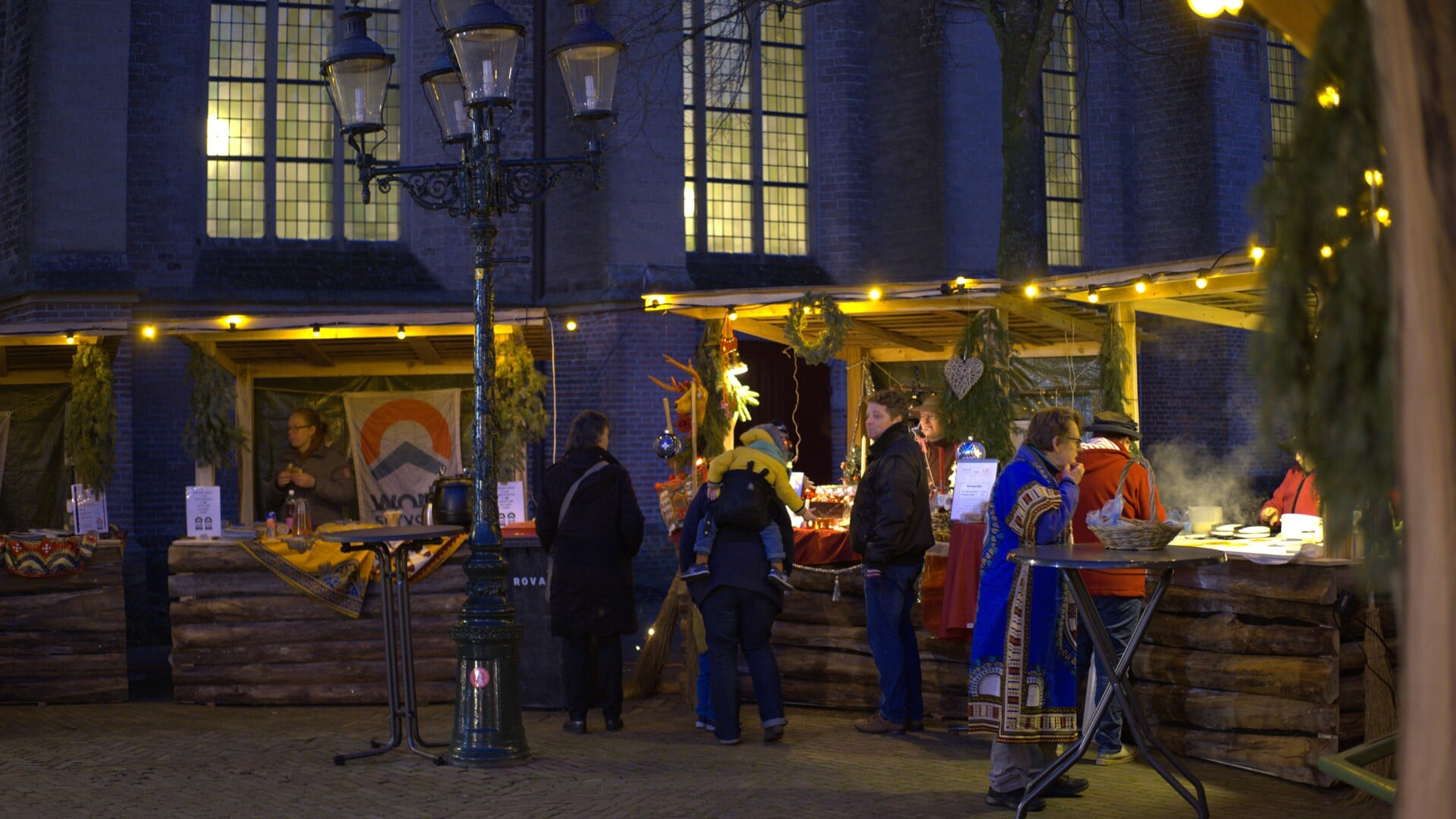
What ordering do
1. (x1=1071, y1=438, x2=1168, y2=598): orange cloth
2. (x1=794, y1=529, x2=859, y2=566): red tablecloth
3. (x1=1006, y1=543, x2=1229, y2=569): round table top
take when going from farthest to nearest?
(x1=794, y1=529, x2=859, y2=566): red tablecloth → (x1=1071, y1=438, x2=1168, y2=598): orange cloth → (x1=1006, y1=543, x2=1229, y2=569): round table top

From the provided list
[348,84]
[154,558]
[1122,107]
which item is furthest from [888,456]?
[1122,107]

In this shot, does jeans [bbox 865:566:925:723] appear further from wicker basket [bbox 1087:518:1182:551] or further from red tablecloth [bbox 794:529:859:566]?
wicker basket [bbox 1087:518:1182:551]

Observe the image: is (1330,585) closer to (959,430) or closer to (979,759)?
(979,759)

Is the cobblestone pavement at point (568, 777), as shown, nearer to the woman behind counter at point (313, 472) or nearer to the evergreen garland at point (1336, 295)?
the woman behind counter at point (313, 472)

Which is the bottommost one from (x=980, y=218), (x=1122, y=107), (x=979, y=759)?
(x=979, y=759)

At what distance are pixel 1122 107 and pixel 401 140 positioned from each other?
34.3ft

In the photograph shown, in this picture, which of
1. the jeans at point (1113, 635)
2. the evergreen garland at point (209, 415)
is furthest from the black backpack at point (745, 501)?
the evergreen garland at point (209, 415)

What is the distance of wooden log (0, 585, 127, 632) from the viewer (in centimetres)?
994

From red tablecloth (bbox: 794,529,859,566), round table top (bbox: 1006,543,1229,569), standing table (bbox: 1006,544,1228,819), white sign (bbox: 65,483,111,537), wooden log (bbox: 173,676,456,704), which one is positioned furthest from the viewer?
white sign (bbox: 65,483,111,537)

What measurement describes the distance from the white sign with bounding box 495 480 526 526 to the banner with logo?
11.3 feet

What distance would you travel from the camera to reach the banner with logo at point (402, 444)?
1410 cm

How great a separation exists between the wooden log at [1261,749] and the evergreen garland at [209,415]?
7.46 m

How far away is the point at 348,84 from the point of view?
787cm

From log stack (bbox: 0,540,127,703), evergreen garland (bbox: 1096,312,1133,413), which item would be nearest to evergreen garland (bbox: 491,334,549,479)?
log stack (bbox: 0,540,127,703)
